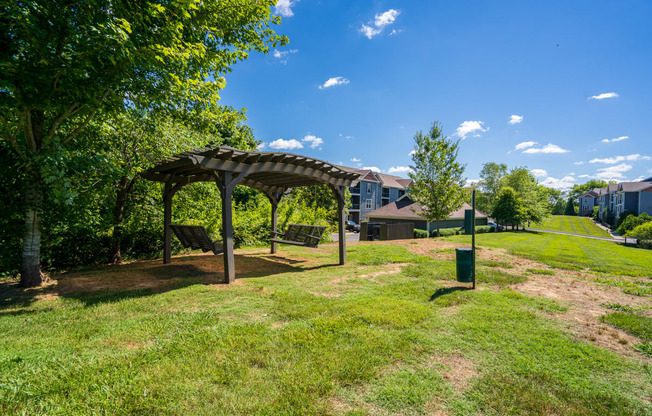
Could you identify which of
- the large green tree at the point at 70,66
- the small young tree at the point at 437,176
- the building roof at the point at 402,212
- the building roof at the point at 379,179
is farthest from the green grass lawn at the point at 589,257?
the building roof at the point at 379,179

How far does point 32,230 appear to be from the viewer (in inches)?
231

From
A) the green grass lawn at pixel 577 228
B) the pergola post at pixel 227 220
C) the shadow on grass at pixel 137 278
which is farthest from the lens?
the green grass lawn at pixel 577 228

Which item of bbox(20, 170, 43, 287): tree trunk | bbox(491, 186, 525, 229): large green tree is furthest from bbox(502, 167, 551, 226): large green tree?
bbox(20, 170, 43, 287): tree trunk

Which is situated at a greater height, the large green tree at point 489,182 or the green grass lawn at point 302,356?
the large green tree at point 489,182

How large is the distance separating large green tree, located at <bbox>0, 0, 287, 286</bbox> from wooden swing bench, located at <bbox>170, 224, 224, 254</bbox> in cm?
297

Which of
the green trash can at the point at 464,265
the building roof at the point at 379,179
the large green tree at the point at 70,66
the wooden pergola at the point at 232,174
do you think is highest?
the building roof at the point at 379,179

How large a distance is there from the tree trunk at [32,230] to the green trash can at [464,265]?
8.84 meters

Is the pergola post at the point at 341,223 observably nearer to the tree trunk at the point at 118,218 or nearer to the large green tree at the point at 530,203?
the tree trunk at the point at 118,218

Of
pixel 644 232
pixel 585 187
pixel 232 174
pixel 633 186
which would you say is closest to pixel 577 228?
pixel 633 186

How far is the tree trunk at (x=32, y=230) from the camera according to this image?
5805mm

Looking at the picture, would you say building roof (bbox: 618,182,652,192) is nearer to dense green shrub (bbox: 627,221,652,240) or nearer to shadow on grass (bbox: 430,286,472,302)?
dense green shrub (bbox: 627,221,652,240)

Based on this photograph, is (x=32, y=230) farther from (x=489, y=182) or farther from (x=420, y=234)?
(x=489, y=182)

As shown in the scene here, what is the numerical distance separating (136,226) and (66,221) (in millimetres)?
2328

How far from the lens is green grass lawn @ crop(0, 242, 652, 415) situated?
97.7 inches
